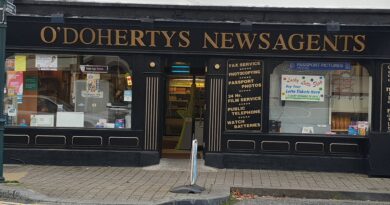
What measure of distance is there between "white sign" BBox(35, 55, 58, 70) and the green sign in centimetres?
30

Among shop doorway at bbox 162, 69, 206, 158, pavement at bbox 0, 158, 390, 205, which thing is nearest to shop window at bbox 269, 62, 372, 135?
pavement at bbox 0, 158, 390, 205

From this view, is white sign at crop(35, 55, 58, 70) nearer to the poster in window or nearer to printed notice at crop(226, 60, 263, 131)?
the poster in window

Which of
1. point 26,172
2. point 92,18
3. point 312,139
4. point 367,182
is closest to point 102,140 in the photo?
point 26,172

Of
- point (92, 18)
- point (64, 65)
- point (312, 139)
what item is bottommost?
point (312, 139)

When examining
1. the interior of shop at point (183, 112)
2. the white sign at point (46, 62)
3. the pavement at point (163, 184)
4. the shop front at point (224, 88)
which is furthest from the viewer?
the interior of shop at point (183, 112)

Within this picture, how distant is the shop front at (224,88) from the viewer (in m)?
12.1

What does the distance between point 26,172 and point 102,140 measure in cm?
184

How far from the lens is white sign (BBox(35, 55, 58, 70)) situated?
41.0 ft

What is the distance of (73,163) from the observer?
12.3 m

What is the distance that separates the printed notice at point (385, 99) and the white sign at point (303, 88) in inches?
50.8

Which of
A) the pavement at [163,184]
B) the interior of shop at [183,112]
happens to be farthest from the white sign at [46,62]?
the interior of shop at [183,112]

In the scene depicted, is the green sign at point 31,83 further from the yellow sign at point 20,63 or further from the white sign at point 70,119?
the white sign at point 70,119

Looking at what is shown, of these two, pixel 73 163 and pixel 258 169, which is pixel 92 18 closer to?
pixel 73 163

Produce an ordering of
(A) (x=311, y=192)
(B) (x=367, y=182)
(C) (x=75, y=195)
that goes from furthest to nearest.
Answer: (B) (x=367, y=182) → (A) (x=311, y=192) → (C) (x=75, y=195)
